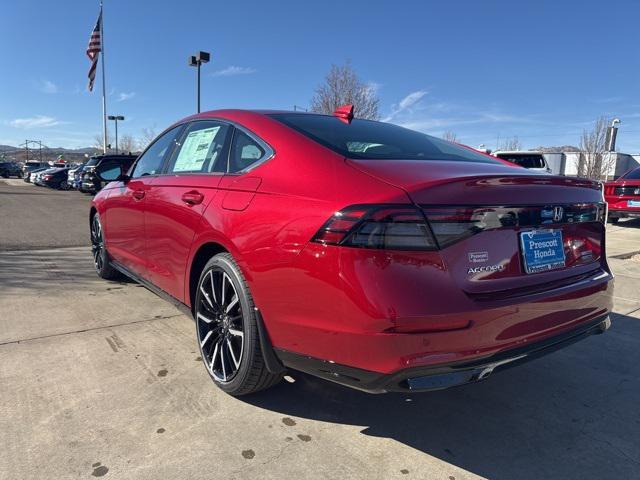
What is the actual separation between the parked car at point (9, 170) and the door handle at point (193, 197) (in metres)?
60.7

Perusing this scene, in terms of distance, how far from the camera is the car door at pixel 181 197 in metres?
2.95

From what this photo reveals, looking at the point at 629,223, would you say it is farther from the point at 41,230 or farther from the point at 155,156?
the point at 41,230

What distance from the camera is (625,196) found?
11.4m

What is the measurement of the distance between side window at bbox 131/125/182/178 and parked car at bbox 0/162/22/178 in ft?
194

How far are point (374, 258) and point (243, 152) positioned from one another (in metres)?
1.26

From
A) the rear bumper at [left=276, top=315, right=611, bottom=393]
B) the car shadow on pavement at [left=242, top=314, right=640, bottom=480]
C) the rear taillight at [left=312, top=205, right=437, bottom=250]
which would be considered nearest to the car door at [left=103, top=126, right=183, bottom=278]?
the car shadow on pavement at [left=242, top=314, right=640, bottom=480]

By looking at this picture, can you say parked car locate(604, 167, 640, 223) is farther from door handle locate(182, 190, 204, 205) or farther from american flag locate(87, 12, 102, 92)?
american flag locate(87, 12, 102, 92)

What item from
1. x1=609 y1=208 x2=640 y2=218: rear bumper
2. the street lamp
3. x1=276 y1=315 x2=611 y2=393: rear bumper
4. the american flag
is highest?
the american flag

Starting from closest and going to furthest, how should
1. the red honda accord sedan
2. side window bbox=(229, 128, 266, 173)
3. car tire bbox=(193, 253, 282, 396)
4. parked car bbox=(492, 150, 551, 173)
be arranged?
the red honda accord sedan < car tire bbox=(193, 253, 282, 396) < side window bbox=(229, 128, 266, 173) < parked car bbox=(492, 150, 551, 173)

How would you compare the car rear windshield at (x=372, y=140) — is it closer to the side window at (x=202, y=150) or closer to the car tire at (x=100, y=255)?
A: the side window at (x=202, y=150)

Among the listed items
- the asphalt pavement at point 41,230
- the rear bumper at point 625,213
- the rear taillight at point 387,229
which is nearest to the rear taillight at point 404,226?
the rear taillight at point 387,229

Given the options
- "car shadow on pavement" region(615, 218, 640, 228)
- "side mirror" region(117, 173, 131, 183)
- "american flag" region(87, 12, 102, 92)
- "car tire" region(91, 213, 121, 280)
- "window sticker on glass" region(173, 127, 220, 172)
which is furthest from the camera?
"american flag" region(87, 12, 102, 92)

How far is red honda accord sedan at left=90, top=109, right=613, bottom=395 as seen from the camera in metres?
1.90

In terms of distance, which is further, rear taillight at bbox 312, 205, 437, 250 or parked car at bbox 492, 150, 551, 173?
parked car at bbox 492, 150, 551, 173
